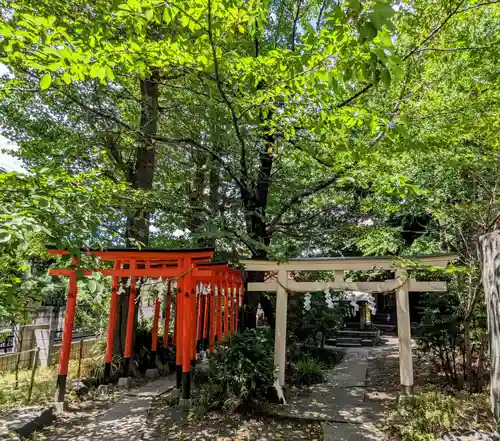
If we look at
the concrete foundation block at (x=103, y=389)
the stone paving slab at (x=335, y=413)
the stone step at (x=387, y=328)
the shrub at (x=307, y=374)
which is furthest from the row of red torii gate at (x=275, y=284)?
the stone step at (x=387, y=328)

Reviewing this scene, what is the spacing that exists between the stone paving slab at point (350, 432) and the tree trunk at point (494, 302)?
12.0 feet

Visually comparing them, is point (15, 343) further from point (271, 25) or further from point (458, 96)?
point (458, 96)

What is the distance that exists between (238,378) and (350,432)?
188 centimetres

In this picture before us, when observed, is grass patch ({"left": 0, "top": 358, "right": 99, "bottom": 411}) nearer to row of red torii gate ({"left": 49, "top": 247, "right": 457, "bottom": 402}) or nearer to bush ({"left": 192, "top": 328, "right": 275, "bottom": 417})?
row of red torii gate ({"left": 49, "top": 247, "right": 457, "bottom": 402})

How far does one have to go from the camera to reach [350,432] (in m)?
5.34

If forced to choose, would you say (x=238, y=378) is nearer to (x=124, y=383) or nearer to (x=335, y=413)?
(x=335, y=413)

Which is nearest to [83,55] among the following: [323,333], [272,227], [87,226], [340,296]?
[87,226]

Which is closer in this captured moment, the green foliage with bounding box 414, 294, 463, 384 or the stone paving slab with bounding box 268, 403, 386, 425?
the stone paving slab with bounding box 268, 403, 386, 425

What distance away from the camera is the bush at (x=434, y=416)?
15.9 ft

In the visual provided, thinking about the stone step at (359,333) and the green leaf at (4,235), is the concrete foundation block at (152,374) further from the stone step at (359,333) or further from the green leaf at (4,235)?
the stone step at (359,333)

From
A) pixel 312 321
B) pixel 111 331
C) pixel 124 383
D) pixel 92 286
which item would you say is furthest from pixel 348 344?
pixel 92 286

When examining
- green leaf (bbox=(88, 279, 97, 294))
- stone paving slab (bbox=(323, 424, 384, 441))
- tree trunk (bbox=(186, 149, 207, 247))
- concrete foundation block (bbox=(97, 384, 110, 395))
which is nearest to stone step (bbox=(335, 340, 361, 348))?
tree trunk (bbox=(186, 149, 207, 247))

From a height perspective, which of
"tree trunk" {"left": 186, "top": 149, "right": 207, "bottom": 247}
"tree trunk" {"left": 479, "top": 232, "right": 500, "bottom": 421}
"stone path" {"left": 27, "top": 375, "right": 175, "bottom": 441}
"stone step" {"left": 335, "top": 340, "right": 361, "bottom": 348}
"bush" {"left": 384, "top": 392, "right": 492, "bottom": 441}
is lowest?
"stone step" {"left": 335, "top": 340, "right": 361, "bottom": 348}

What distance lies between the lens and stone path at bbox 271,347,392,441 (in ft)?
17.6
